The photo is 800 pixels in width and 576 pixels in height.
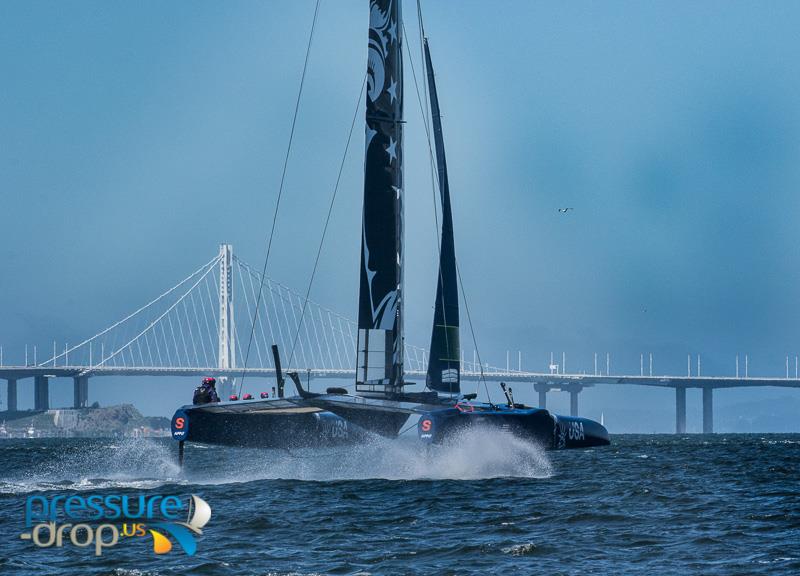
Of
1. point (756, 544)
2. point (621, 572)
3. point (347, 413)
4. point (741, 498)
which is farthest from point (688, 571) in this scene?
point (347, 413)

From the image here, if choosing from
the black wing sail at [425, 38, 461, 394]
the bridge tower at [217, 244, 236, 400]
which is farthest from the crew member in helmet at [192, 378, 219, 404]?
the bridge tower at [217, 244, 236, 400]

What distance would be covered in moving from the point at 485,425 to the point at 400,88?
19.0ft

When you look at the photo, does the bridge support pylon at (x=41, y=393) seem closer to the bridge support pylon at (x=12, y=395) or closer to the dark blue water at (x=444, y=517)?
the bridge support pylon at (x=12, y=395)

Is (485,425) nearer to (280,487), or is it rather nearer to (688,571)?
(280,487)

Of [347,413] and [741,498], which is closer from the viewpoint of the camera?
[741,498]

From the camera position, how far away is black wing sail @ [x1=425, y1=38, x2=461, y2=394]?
2555cm

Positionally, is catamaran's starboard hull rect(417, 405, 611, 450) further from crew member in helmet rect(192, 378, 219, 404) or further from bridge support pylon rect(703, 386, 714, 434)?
bridge support pylon rect(703, 386, 714, 434)

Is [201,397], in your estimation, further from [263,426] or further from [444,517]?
[444,517]

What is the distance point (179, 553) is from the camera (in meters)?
11.7

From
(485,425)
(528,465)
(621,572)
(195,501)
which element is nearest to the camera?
(621,572)

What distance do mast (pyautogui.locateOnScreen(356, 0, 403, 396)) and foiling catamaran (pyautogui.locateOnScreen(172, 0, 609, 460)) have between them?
0.05 ft

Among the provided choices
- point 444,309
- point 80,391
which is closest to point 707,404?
point 80,391

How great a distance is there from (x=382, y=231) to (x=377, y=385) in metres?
2.45

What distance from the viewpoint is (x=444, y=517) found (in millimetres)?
14492
